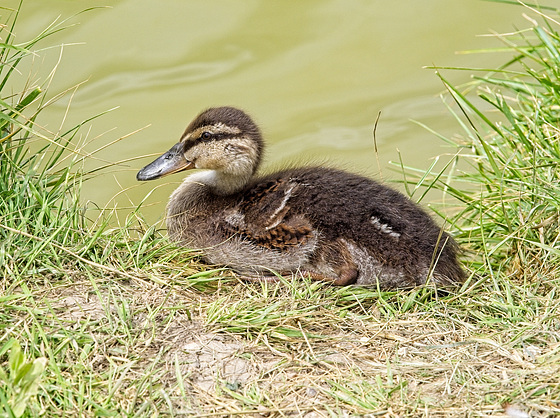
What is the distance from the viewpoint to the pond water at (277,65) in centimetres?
780

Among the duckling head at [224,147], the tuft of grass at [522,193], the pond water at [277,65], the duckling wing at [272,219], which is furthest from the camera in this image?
the pond water at [277,65]

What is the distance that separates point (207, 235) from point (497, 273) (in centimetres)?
163

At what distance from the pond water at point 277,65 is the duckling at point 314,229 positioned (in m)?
2.83

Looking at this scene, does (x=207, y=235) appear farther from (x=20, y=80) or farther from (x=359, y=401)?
(x=20, y=80)

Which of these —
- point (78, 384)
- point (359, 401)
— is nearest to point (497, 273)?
point (359, 401)

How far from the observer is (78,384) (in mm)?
3107

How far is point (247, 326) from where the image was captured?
12.0ft

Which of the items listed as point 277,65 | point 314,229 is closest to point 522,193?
point 314,229

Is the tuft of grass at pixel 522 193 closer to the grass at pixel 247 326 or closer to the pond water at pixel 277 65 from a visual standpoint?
the grass at pixel 247 326

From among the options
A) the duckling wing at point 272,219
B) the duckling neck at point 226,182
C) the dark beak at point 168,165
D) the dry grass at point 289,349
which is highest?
the dark beak at point 168,165

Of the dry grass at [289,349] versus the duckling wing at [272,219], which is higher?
the duckling wing at [272,219]

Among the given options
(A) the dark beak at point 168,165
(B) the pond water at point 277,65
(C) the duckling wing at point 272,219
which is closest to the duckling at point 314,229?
(C) the duckling wing at point 272,219

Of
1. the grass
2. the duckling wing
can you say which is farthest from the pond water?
the grass

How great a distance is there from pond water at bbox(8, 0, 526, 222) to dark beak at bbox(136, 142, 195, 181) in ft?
8.24
